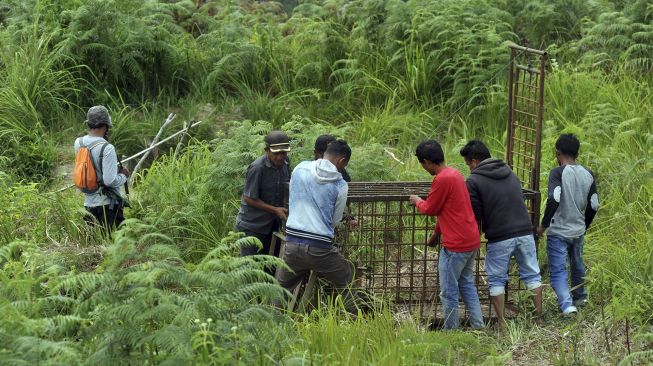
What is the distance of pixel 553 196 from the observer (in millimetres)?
8477

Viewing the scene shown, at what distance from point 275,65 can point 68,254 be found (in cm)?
575

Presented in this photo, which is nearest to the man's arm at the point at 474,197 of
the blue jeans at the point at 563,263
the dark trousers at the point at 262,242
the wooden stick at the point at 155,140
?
the blue jeans at the point at 563,263

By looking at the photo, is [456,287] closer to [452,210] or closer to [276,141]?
[452,210]

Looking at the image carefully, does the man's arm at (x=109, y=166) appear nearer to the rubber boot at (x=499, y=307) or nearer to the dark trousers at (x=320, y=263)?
the dark trousers at (x=320, y=263)

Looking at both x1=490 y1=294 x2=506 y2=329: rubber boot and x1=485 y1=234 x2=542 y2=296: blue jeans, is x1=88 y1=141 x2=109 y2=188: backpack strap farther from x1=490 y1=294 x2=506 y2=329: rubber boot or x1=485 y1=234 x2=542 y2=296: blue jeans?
x1=490 y1=294 x2=506 y2=329: rubber boot

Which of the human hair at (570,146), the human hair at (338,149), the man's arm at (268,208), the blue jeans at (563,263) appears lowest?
the blue jeans at (563,263)

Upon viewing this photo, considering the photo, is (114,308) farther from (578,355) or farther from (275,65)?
(275,65)

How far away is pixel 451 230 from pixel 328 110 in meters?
6.24

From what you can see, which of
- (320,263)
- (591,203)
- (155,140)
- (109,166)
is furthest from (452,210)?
(155,140)

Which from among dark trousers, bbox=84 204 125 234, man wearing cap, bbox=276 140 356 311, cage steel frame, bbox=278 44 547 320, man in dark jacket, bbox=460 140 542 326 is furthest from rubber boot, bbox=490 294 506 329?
dark trousers, bbox=84 204 125 234

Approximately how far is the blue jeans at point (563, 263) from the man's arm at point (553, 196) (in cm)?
17

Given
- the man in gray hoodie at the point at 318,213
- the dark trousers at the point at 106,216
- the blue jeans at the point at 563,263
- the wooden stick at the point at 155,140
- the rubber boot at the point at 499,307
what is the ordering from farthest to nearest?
the wooden stick at the point at 155,140
the dark trousers at the point at 106,216
the blue jeans at the point at 563,263
the rubber boot at the point at 499,307
the man in gray hoodie at the point at 318,213

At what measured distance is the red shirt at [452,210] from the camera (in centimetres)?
788

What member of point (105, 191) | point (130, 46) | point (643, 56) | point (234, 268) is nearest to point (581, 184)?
point (234, 268)
